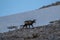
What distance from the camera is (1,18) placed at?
16.9m

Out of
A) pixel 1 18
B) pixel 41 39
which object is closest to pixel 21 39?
pixel 41 39

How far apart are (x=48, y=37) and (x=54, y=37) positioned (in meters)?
0.29

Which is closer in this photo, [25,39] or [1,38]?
[25,39]

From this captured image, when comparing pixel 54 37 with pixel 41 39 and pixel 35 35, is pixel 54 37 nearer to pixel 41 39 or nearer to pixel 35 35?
pixel 41 39

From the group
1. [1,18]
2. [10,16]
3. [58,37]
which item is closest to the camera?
[58,37]

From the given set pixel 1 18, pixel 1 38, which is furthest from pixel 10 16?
pixel 1 38

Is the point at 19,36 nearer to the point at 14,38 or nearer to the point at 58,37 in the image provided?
the point at 14,38

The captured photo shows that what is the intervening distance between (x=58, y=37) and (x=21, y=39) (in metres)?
1.45

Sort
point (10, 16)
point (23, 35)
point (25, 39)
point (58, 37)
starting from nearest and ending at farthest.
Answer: point (58, 37)
point (25, 39)
point (23, 35)
point (10, 16)

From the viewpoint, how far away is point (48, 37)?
291 inches

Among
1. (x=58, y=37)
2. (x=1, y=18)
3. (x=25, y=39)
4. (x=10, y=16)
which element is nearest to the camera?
(x=58, y=37)

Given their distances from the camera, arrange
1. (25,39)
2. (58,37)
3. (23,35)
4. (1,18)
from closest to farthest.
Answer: (58,37), (25,39), (23,35), (1,18)

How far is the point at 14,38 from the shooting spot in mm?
8086

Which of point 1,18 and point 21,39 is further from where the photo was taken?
point 1,18
